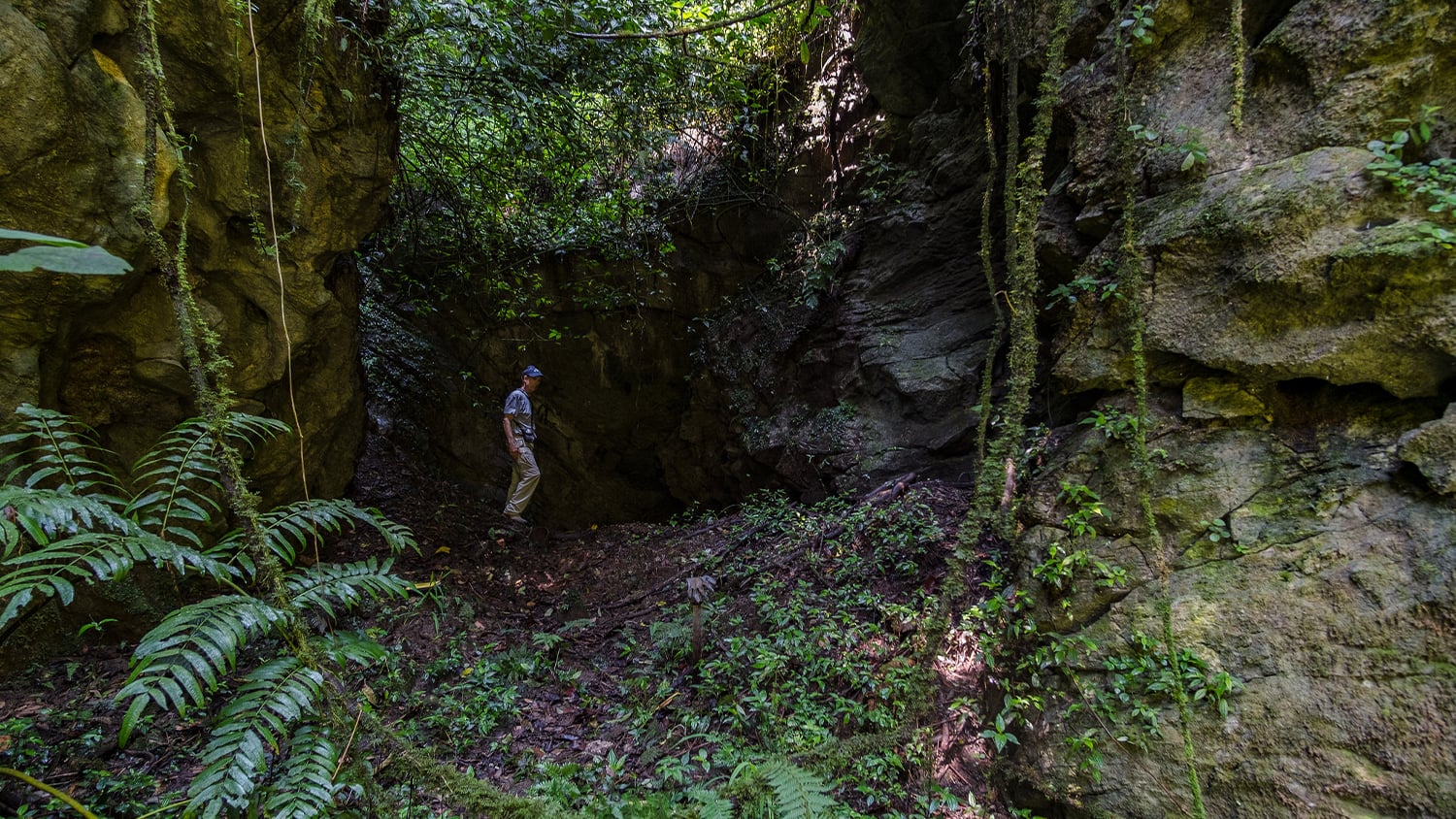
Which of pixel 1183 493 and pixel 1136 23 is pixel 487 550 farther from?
pixel 1136 23

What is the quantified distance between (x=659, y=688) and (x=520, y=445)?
4.26m

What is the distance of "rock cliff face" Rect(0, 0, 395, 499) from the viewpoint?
8.68 ft

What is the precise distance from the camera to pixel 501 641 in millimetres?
4320

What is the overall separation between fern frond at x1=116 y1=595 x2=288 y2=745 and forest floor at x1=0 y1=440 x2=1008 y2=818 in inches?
24.6

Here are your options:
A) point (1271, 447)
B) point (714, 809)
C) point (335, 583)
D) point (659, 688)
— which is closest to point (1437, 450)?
point (1271, 447)

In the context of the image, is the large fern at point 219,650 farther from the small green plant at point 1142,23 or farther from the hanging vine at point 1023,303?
the small green plant at point 1142,23

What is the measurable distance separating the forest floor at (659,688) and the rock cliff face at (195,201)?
1.48 meters

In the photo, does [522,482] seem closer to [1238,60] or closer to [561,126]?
[561,126]

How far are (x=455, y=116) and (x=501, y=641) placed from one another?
4545mm

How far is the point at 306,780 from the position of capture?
180cm

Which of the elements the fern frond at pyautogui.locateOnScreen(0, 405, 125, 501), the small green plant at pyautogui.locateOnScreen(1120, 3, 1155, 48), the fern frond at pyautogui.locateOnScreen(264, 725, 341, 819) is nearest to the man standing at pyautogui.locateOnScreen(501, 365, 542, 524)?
the fern frond at pyautogui.locateOnScreen(0, 405, 125, 501)

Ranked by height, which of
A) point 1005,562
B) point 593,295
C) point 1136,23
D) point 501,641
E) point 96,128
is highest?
point 1136,23

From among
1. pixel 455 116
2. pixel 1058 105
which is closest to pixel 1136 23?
pixel 1058 105

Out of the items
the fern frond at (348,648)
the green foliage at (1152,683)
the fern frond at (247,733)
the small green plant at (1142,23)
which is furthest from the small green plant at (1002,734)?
the small green plant at (1142,23)
